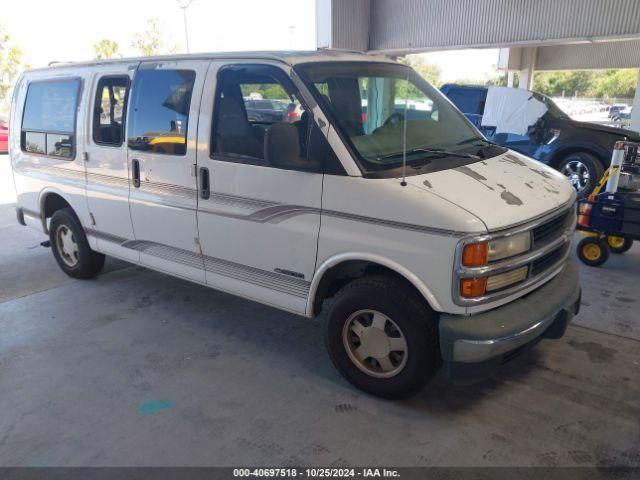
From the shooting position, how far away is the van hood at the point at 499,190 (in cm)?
287

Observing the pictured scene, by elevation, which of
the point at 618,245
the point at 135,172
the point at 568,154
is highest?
the point at 135,172

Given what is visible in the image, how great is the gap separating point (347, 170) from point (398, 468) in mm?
1695

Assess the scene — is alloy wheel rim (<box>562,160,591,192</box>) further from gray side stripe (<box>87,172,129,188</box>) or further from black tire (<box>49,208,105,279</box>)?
black tire (<box>49,208,105,279</box>)

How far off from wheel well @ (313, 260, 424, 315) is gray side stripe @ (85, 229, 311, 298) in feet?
0.34

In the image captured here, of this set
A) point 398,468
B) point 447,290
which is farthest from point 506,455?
point 447,290

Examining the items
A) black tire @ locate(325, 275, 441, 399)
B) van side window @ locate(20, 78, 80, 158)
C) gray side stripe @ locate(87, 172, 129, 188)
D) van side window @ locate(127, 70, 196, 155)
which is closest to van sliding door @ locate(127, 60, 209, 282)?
van side window @ locate(127, 70, 196, 155)

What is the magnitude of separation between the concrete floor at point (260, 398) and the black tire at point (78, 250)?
632 mm

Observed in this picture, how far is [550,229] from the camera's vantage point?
325 centimetres

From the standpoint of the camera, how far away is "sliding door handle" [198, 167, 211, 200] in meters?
3.83

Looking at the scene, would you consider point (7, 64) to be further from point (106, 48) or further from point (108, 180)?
point (108, 180)

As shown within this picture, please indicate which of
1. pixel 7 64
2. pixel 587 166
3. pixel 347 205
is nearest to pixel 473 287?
pixel 347 205

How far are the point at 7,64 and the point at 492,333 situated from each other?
3419 centimetres

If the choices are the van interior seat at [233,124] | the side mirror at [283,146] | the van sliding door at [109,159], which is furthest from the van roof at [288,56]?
the side mirror at [283,146]

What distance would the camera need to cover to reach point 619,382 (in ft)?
11.5
